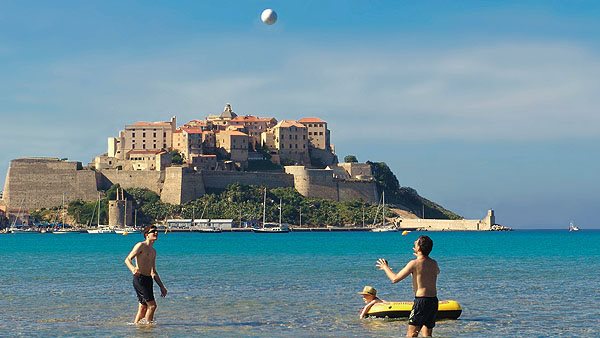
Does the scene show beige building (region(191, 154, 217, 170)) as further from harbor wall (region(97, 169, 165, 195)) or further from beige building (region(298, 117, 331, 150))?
beige building (region(298, 117, 331, 150))

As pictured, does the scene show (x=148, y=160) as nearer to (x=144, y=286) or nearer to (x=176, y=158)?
(x=176, y=158)

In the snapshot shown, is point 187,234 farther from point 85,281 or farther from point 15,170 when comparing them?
point 85,281

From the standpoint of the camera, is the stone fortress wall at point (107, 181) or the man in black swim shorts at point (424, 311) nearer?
the man in black swim shorts at point (424, 311)

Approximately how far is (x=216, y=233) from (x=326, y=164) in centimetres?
1447

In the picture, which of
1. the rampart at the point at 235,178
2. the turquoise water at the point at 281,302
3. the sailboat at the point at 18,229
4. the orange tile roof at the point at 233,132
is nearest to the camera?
the turquoise water at the point at 281,302

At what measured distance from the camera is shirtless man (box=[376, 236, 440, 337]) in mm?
10094

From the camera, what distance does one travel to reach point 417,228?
97.8 metres

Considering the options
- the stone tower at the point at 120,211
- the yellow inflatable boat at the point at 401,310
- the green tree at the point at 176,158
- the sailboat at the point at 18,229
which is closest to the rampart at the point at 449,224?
the green tree at the point at 176,158

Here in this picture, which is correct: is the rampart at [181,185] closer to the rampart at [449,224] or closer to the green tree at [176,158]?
the green tree at [176,158]

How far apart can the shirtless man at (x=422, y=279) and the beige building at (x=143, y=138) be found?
83.6m

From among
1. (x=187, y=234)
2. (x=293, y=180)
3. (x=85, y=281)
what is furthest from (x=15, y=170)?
(x=85, y=281)

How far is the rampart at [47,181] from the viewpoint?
86062 mm

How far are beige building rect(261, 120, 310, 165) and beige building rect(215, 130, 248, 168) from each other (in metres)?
3.18

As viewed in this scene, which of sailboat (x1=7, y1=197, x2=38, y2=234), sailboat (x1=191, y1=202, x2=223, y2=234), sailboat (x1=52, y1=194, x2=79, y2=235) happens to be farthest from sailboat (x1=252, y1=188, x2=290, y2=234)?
sailboat (x1=7, y1=197, x2=38, y2=234)
